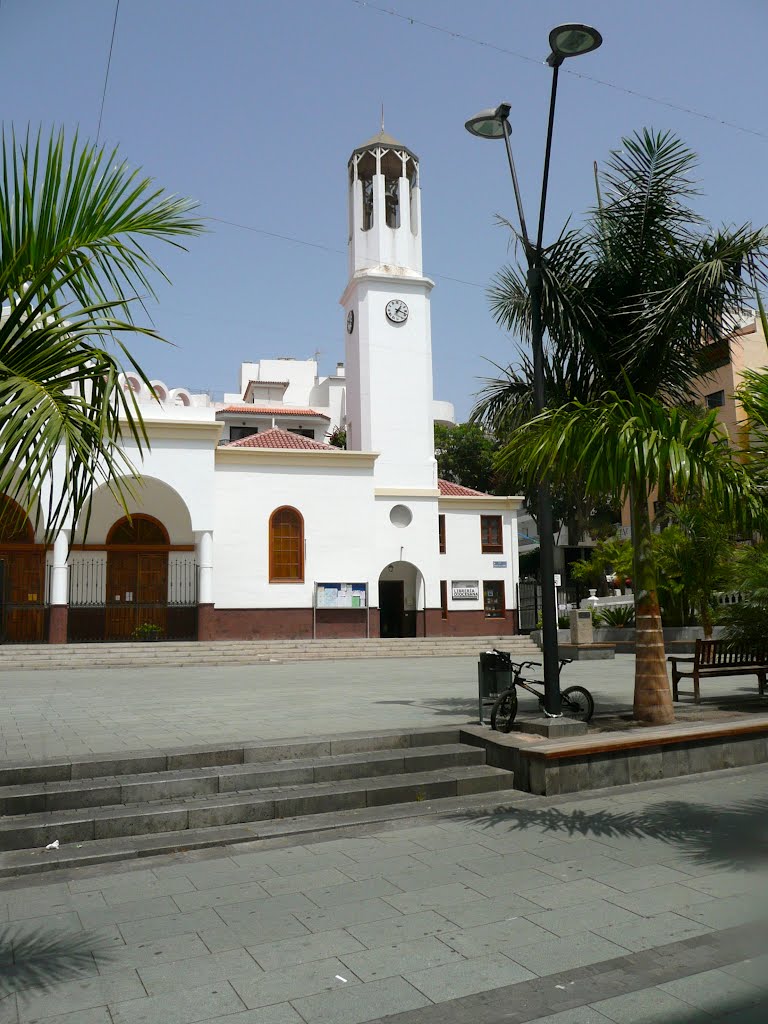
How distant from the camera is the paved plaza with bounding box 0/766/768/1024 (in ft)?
12.6

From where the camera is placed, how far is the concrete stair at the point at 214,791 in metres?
6.27

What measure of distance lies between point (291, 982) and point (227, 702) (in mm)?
8550

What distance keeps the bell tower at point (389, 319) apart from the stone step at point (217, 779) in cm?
2414

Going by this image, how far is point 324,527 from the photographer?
29.8 m

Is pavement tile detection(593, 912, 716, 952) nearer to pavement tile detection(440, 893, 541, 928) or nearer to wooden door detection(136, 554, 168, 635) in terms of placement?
pavement tile detection(440, 893, 541, 928)

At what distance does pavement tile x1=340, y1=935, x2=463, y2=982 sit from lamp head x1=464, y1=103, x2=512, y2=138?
8.59 metres

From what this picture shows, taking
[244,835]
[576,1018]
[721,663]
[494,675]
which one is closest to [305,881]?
[244,835]

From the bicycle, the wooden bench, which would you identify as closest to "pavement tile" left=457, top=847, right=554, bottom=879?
the bicycle

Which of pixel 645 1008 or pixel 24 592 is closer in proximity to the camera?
pixel 645 1008

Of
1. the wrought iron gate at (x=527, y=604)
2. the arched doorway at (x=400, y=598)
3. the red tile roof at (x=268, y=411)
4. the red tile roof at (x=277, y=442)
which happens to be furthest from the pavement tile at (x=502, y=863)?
the red tile roof at (x=268, y=411)

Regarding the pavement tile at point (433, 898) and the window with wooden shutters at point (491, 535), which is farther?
A: the window with wooden shutters at point (491, 535)

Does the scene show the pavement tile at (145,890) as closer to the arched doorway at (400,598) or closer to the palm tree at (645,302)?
the palm tree at (645,302)

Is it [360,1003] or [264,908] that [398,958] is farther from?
[264,908]

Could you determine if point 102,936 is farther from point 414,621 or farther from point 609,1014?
point 414,621
